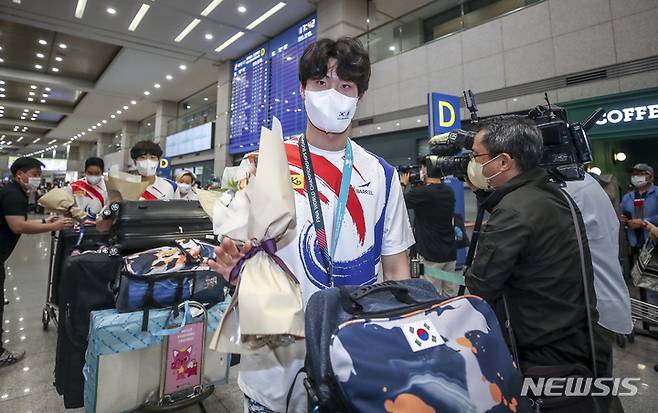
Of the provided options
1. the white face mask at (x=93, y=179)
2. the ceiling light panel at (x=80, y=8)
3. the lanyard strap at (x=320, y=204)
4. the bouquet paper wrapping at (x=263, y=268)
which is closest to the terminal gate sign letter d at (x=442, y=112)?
the lanyard strap at (x=320, y=204)

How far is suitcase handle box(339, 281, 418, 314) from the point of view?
0.78 metres

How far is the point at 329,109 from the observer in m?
1.06

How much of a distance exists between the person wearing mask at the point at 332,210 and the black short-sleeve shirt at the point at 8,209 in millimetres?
2863

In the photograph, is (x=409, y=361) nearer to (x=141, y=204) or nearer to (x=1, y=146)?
(x=141, y=204)

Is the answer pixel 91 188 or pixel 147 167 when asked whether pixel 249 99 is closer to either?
pixel 91 188

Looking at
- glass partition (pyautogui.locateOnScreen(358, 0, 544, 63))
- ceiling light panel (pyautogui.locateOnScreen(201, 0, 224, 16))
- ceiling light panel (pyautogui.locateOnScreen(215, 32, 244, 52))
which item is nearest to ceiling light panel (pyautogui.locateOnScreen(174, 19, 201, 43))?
ceiling light panel (pyautogui.locateOnScreen(201, 0, 224, 16))

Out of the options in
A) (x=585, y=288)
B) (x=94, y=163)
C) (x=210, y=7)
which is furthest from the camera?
(x=210, y=7)

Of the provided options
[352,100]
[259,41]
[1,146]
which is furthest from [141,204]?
[1,146]

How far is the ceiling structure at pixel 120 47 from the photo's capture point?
25.8ft

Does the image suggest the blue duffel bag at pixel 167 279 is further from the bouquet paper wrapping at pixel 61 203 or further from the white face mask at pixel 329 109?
the bouquet paper wrapping at pixel 61 203

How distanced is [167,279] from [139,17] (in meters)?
9.36

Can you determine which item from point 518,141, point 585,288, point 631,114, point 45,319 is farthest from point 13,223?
point 631,114

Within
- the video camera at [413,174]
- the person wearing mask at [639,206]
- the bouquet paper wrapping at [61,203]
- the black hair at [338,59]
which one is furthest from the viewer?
the video camera at [413,174]

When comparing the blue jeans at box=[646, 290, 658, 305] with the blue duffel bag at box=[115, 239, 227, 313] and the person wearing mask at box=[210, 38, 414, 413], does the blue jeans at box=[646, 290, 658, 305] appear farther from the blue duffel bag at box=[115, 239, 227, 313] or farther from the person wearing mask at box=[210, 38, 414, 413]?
the blue duffel bag at box=[115, 239, 227, 313]
